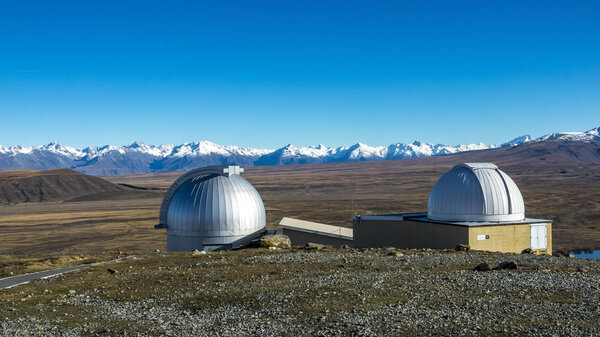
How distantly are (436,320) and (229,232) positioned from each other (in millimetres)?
18128

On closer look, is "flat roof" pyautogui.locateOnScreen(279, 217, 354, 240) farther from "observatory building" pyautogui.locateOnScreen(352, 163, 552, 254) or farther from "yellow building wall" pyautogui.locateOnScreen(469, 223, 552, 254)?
"yellow building wall" pyautogui.locateOnScreen(469, 223, 552, 254)

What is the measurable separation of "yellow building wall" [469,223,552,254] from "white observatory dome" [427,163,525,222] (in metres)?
0.97

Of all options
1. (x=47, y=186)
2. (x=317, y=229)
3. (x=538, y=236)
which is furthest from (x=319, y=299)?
(x=47, y=186)

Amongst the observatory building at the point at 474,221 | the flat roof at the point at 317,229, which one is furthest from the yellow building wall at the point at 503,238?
the flat roof at the point at 317,229

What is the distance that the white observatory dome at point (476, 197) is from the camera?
94.9 ft

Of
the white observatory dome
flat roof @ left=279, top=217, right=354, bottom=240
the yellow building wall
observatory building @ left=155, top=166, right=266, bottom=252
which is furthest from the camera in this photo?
flat roof @ left=279, top=217, right=354, bottom=240

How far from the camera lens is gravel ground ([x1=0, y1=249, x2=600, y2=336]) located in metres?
11.8

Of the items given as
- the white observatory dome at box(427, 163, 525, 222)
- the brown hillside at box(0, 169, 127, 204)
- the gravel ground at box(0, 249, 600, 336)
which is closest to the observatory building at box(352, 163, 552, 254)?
the white observatory dome at box(427, 163, 525, 222)

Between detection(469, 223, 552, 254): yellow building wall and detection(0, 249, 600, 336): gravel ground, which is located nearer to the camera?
detection(0, 249, 600, 336): gravel ground

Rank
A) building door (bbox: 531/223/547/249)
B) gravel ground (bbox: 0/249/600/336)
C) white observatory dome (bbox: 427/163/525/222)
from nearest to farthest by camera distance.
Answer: gravel ground (bbox: 0/249/600/336)
building door (bbox: 531/223/547/249)
white observatory dome (bbox: 427/163/525/222)

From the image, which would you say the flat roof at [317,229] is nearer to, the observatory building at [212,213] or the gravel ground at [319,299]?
the observatory building at [212,213]

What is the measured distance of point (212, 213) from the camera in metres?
28.2

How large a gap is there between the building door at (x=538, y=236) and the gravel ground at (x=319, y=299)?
24.0ft

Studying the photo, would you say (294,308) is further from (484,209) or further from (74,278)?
(484,209)
